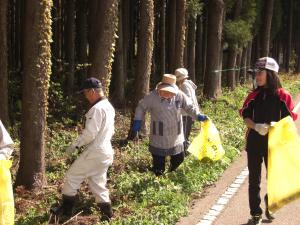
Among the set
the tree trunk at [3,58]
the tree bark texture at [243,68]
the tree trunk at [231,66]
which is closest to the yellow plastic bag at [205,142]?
the tree trunk at [3,58]

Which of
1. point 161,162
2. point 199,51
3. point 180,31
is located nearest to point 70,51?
point 180,31

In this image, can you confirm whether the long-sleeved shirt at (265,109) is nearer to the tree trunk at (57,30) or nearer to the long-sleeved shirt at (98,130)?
the long-sleeved shirt at (98,130)

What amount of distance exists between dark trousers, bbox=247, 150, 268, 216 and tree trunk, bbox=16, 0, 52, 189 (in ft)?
11.1

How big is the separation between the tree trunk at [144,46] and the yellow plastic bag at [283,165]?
6392 millimetres

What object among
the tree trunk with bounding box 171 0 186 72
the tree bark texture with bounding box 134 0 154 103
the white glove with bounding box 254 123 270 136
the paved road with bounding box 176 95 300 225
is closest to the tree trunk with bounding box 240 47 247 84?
the tree trunk with bounding box 171 0 186 72

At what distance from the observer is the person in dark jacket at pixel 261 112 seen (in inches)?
262

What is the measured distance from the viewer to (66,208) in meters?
7.23

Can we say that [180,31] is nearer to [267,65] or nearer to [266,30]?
[267,65]

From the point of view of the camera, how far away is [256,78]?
6750mm

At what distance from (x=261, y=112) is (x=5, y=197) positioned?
3363 millimetres

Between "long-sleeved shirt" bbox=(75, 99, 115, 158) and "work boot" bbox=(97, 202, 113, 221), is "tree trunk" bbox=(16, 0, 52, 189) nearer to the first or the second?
"long-sleeved shirt" bbox=(75, 99, 115, 158)

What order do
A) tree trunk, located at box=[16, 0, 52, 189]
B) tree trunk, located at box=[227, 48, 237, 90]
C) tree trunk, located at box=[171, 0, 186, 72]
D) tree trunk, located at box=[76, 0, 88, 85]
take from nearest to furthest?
tree trunk, located at box=[16, 0, 52, 189], tree trunk, located at box=[171, 0, 186, 72], tree trunk, located at box=[76, 0, 88, 85], tree trunk, located at box=[227, 48, 237, 90]

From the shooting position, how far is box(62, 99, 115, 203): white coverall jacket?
6.73 meters

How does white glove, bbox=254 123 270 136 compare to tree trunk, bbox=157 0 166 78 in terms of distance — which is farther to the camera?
tree trunk, bbox=157 0 166 78
